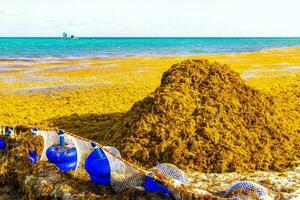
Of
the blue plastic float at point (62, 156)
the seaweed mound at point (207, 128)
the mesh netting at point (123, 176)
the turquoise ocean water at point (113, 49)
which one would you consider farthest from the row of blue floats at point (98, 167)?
the turquoise ocean water at point (113, 49)

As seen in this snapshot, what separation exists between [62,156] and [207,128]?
10.3 ft

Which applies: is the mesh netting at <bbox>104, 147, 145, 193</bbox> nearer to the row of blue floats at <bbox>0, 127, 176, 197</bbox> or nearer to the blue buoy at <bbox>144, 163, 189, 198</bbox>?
the row of blue floats at <bbox>0, 127, 176, 197</bbox>

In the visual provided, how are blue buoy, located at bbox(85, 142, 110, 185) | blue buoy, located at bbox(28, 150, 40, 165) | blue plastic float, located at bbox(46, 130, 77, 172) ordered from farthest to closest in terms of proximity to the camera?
blue buoy, located at bbox(28, 150, 40, 165) < blue plastic float, located at bbox(46, 130, 77, 172) < blue buoy, located at bbox(85, 142, 110, 185)

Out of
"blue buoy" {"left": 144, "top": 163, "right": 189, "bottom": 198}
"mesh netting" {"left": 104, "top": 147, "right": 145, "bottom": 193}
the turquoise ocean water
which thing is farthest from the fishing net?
the turquoise ocean water

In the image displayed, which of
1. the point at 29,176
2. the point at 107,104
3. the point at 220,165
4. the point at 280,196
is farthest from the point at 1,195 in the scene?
the point at 107,104

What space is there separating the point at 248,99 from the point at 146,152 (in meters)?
3.09

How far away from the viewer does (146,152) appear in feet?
27.1

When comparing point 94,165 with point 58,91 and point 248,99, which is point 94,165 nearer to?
point 248,99

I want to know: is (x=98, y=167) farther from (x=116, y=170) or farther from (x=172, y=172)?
(x=172, y=172)

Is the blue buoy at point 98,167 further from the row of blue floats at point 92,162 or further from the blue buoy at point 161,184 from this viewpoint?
→ the blue buoy at point 161,184

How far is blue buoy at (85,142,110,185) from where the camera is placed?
21.1 feet

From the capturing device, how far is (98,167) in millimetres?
6461

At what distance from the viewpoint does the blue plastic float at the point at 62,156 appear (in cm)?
715

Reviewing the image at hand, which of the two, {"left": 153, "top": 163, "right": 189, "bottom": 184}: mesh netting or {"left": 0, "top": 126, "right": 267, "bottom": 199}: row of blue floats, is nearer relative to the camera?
{"left": 0, "top": 126, "right": 267, "bottom": 199}: row of blue floats
